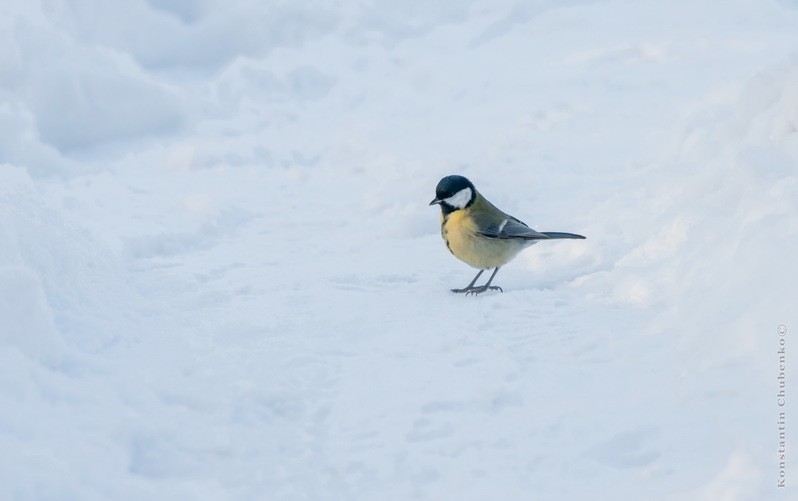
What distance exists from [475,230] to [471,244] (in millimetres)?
88

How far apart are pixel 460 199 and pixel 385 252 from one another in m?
0.97

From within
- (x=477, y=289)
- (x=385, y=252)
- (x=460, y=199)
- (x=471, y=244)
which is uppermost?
(x=460, y=199)

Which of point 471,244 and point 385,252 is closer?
point 471,244

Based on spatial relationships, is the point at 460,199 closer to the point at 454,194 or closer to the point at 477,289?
the point at 454,194

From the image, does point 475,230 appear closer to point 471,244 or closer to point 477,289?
point 471,244

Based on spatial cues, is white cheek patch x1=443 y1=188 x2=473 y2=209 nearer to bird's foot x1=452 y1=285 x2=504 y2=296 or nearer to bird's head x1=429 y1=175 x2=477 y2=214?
bird's head x1=429 y1=175 x2=477 y2=214

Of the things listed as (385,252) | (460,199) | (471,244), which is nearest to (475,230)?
(471,244)

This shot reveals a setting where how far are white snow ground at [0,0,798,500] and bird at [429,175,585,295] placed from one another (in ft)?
0.74

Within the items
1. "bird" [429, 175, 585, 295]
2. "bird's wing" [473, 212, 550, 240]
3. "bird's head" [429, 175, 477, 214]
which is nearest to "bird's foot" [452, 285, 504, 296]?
"bird" [429, 175, 585, 295]

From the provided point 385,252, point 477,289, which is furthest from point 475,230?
point 385,252

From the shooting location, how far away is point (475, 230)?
5.82 metres

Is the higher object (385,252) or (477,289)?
(385,252)

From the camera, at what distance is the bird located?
230 inches

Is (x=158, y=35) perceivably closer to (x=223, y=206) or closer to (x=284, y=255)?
(x=223, y=206)
